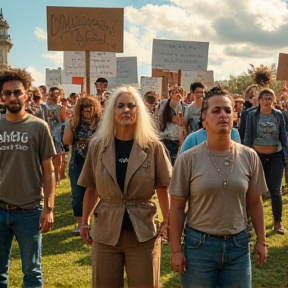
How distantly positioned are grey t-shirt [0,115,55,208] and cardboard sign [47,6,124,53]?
185 inches

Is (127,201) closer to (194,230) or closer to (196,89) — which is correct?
(194,230)

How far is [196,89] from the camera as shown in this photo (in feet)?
21.3

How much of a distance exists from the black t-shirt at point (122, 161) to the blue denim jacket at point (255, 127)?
3.32 m

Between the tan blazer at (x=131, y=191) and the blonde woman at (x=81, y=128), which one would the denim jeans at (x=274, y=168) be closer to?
the blonde woman at (x=81, y=128)

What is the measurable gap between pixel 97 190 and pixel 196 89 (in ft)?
11.3

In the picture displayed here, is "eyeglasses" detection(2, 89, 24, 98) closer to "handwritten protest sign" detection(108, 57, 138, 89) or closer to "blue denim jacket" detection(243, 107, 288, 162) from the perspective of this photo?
"blue denim jacket" detection(243, 107, 288, 162)

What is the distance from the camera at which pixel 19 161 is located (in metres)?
3.67

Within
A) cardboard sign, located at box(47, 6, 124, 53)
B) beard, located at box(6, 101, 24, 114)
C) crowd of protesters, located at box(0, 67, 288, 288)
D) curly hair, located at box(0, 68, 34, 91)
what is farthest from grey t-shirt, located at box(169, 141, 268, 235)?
cardboard sign, located at box(47, 6, 124, 53)

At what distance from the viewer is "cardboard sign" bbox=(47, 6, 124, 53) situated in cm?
825

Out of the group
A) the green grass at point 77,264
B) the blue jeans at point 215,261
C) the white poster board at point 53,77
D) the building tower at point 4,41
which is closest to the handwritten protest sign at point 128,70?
the white poster board at point 53,77

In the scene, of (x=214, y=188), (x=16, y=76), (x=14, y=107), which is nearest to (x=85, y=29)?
(x=16, y=76)

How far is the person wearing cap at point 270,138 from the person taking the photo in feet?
20.7

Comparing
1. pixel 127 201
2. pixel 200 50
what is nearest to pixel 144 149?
pixel 127 201

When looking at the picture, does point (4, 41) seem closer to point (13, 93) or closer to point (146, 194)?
point (13, 93)
